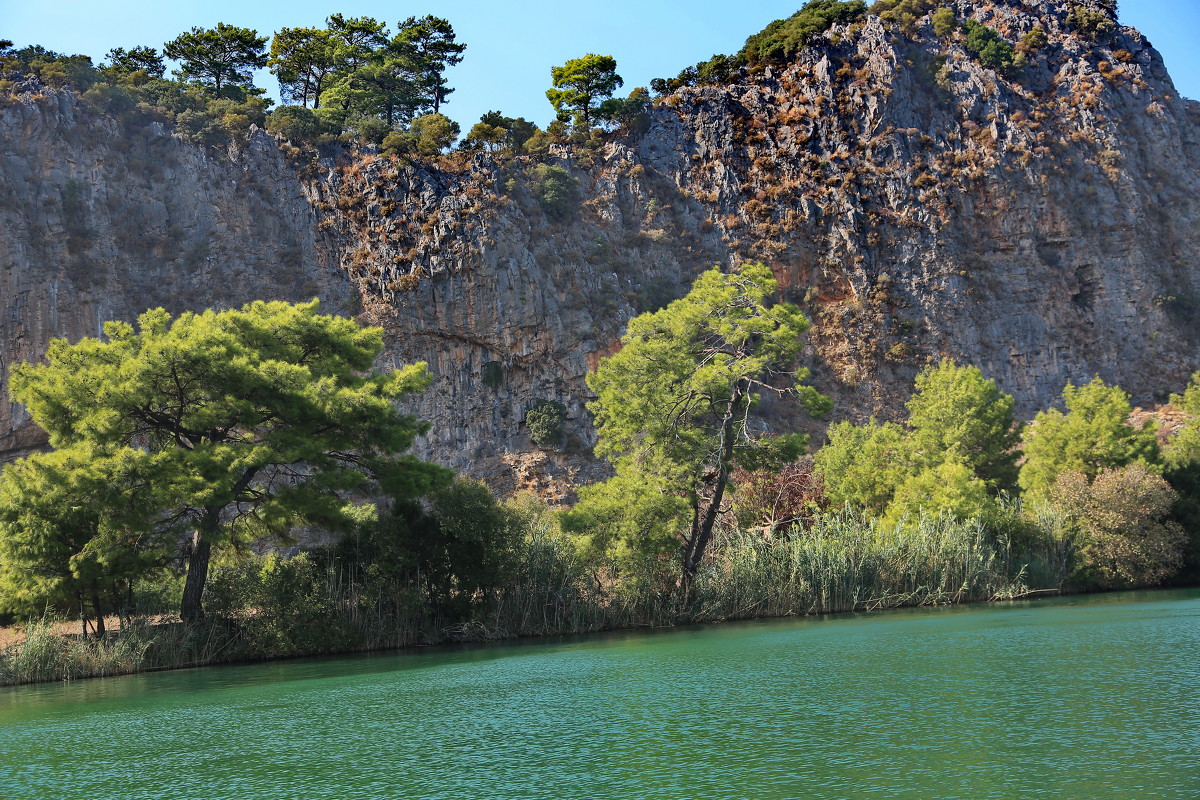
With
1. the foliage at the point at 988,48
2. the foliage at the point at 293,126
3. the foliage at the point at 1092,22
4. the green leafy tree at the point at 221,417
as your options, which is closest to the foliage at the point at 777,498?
the green leafy tree at the point at 221,417

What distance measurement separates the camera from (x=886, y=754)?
7625 millimetres

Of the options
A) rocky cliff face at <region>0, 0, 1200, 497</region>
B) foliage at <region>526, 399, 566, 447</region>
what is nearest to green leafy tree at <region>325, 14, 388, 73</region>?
rocky cliff face at <region>0, 0, 1200, 497</region>

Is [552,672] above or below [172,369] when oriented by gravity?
below

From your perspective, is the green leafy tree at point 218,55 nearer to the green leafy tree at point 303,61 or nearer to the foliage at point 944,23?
the green leafy tree at point 303,61

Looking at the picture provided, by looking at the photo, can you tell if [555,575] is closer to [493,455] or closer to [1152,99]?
[493,455]

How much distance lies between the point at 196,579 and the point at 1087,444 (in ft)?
88.5

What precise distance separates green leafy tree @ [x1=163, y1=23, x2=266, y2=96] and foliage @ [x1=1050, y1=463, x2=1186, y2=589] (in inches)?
1893

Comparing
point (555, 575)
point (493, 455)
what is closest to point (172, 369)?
point (555, 575)

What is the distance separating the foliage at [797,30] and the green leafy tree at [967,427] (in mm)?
28615

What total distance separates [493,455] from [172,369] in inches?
978

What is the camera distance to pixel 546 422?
43812mm

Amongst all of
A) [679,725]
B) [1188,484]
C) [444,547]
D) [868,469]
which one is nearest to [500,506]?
[444,547]

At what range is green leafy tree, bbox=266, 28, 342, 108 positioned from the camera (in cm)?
5712

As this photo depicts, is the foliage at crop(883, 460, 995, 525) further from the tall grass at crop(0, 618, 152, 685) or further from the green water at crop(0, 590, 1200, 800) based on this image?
the tall grass at crop(0, 618, 152, 685)
